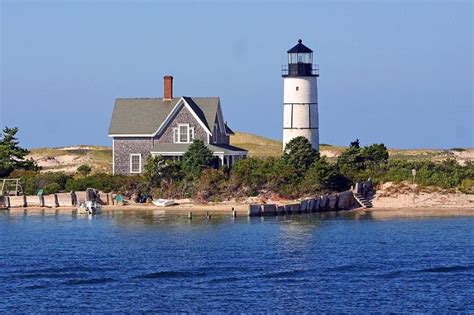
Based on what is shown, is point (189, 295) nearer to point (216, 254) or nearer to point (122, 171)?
point (216, 254)

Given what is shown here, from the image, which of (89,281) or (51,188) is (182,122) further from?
(89,281)

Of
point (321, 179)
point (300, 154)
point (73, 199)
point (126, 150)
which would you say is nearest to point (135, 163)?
point (126, 150)

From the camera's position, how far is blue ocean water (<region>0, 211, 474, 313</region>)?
36.8 metres

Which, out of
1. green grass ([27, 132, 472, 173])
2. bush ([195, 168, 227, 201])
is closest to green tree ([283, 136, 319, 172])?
bush ([195, 168, 227, 201])

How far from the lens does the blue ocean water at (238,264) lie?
36781 millimetres

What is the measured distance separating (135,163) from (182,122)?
3.69 metres

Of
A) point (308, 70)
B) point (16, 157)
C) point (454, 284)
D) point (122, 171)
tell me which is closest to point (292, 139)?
point (308, 70)

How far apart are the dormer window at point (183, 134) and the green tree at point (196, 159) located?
2.73 metres

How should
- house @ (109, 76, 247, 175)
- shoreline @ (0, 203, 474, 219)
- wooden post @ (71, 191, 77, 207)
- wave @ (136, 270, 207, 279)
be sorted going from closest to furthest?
wave @ (136, 270, 207, 279) < shoreline @ (0, 203, 474, 219) < wooden post @ (71, 191, 77, 207) < house @ (109, 76, 247, 175)

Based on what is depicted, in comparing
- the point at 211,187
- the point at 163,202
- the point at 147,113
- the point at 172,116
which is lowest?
the point at 163,202

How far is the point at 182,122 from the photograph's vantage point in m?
71.1

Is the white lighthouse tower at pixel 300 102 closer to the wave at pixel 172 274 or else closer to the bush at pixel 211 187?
the bush at pixel 211 187

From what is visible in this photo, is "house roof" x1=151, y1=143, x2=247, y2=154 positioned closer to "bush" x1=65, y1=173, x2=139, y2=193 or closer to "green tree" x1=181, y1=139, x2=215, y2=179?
"green tree" x1=181, y1=139, x2=215, y2=179

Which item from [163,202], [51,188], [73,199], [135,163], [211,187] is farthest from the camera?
[135,163]
